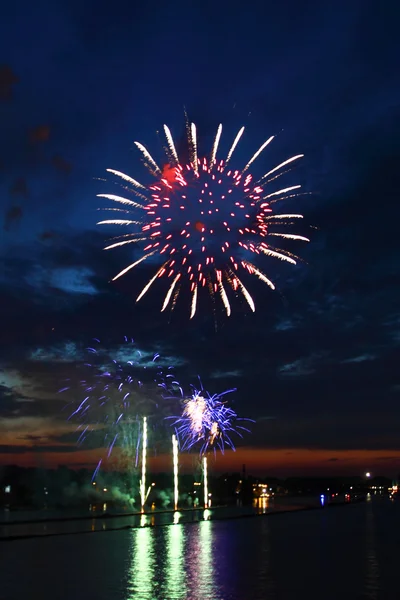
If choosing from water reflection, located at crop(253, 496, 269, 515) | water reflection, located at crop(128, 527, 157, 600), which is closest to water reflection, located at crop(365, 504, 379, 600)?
water reflection, located at crop(128, 527, 157, 600)

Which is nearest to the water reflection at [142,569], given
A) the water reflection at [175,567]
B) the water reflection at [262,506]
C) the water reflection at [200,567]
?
the water reflection at [175,567]

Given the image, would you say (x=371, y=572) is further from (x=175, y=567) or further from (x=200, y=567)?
(x=175, y=567)

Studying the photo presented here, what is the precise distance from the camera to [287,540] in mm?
33188

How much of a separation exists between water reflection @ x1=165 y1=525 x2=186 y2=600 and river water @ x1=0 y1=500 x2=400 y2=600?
31mm

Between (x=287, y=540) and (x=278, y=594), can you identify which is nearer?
(x=278, y=594)

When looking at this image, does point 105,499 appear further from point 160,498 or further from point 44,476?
point 44,476

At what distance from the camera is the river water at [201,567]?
16703 mm

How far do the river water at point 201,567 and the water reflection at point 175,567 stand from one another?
1.2 inches

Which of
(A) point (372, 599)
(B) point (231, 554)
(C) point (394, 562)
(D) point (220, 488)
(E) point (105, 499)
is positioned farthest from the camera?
(D) point (220, 488)

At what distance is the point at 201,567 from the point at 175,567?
87cm

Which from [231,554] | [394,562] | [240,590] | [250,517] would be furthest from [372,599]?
[250,517]

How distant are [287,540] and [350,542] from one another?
10.1 feet

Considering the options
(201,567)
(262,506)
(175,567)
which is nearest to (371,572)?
(201,567)

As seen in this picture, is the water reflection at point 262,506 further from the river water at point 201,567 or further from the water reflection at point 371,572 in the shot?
the water reflection at point 371,572
